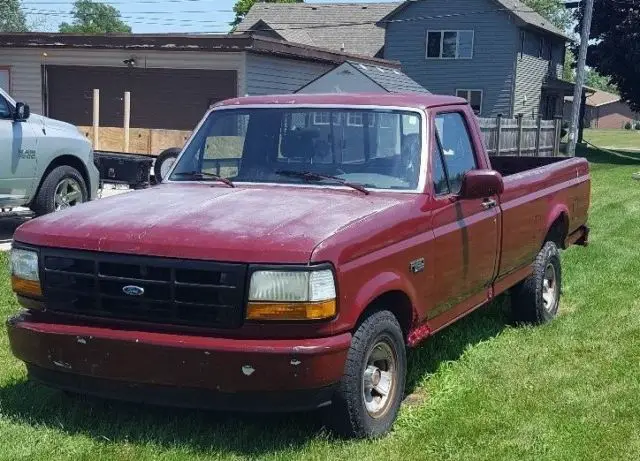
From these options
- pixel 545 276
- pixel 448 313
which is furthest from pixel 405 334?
pixel 545 276

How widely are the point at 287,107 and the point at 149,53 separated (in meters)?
19.2

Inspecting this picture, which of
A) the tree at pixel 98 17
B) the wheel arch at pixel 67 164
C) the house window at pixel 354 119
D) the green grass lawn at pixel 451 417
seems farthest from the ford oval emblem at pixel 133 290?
the tree at pixel 98 17

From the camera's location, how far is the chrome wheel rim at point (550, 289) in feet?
23.4

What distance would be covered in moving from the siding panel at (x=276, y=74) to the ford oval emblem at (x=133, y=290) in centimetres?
1883

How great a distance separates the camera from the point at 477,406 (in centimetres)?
504

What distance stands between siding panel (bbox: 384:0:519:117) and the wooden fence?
10.2m

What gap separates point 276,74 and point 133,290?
20.0 metres

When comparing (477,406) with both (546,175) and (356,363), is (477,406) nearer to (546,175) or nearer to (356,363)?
(356,363)

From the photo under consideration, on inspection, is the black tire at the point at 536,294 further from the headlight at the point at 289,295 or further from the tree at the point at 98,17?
the tree at the point at 98,17

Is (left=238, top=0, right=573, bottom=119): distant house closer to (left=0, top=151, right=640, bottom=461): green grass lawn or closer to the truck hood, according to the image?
(left=0, top=151, right=640, bottom=461): green grass lawn

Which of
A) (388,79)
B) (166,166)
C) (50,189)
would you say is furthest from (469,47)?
(166,166)

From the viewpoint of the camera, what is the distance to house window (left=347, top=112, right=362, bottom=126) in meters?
5.35

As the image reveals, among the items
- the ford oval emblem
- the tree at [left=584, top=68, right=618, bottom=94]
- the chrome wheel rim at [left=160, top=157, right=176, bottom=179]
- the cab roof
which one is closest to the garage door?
the chrome wheel rim at [left=160, top=157, right=176, bottom=179]

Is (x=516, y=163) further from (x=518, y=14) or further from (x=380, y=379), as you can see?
(x=518, y=14)
